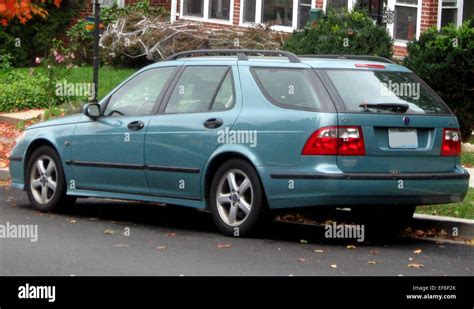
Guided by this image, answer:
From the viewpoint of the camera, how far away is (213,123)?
11.0m

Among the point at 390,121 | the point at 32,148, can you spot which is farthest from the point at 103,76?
the point at 390,121

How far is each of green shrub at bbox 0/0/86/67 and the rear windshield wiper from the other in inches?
685

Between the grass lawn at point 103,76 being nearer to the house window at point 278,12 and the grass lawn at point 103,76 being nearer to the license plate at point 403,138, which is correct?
the house window at point 278,12

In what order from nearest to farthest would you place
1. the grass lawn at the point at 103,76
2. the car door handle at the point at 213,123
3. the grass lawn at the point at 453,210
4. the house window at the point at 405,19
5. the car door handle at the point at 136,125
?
the car door handle at the point at 213,123
the car door handle at the point at 136,125
the grass lawn at the point at 453,210
the house window at the point at 405,19
the grass lawn at the point at 103,76

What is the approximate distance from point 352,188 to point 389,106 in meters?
0.86

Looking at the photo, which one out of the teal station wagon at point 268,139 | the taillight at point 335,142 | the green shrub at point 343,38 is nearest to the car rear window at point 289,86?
the teal station wagon at point 268,139


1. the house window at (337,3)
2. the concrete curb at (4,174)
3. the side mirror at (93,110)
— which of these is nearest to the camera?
the side mirror at (93,110)

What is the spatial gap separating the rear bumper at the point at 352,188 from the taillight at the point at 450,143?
0.23 m

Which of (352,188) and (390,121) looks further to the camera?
(390,121)

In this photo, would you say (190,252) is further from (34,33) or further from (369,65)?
(34,33)

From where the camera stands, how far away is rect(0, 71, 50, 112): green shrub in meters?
21.5

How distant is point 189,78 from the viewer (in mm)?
11570

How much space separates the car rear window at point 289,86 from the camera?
10516mm

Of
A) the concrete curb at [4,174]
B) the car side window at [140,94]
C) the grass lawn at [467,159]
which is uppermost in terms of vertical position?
the car side window at [140,94]
